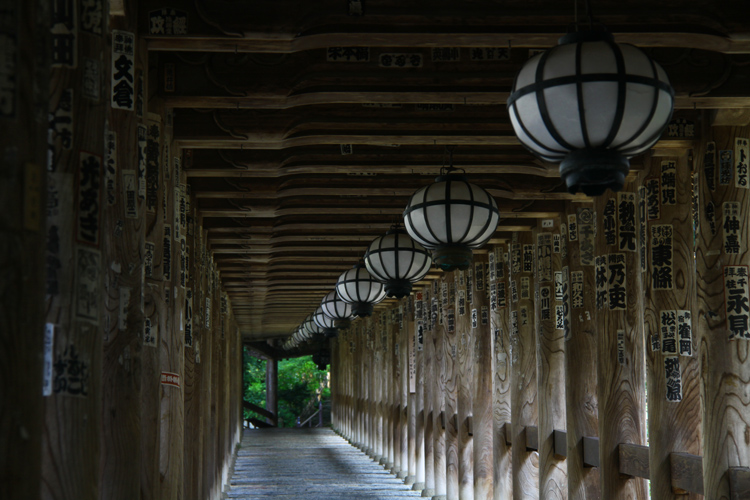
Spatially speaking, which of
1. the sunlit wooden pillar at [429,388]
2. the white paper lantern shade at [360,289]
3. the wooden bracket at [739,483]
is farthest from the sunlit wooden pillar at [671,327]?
the sunlit wooden pillar at [429,388]

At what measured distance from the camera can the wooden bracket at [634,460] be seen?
Answer: 23.9ft

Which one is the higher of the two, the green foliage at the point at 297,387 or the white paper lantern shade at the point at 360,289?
A: the white paper lantern shade at the point at 360,289

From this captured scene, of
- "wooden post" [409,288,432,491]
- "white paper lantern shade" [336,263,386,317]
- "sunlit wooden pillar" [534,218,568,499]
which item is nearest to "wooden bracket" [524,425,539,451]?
"sunlit wooden pillar" [534,218,568,499]

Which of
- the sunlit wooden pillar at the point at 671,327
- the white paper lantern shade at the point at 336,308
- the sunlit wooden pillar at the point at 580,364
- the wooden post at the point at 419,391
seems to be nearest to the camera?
the sunlit wooden pillar at the point at 671,327

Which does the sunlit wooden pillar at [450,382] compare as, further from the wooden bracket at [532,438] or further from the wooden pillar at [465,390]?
the wooden bracket at [532,438]

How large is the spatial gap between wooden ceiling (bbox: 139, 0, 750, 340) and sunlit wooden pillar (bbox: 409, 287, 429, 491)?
23.8 feet

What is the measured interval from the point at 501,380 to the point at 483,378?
55 centimetres

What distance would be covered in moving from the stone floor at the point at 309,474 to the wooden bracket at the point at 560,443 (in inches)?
197

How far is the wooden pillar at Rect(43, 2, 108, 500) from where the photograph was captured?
2863mm

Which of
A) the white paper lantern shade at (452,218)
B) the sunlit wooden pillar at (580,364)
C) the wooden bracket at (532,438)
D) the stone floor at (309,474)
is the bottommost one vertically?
the stone floor at (309,474)

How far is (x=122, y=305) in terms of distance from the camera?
4531 millimetres

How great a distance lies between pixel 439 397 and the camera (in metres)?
14.3

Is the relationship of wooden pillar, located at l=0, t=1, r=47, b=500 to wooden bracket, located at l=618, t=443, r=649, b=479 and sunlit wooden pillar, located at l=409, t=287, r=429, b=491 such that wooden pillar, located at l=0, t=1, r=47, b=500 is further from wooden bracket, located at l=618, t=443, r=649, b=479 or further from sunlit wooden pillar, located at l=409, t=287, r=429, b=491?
sunlit wooden pillar, located at l=409, t=287, r=429, b=491

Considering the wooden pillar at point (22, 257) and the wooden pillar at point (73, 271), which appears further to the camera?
the wooden pillar at point (73, 271)
